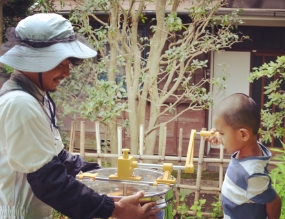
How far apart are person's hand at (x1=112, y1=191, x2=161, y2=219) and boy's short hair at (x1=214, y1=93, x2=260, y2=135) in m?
0.70

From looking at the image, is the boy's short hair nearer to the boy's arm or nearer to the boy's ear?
the boy's ear

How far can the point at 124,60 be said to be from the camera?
236 inches

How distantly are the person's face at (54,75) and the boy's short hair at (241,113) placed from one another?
0.94 metres

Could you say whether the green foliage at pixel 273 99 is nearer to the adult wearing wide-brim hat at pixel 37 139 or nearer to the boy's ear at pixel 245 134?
the boy's ear at pixel 245 134

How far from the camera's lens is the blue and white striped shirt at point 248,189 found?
7.51 feet

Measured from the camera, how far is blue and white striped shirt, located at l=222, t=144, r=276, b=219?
7.51 feet

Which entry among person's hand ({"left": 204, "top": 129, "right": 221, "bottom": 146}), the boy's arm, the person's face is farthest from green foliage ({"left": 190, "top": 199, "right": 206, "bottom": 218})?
the person's face

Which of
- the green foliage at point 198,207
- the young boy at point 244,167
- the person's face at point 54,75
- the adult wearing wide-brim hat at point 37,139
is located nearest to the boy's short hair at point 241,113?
the young boy at point 244,167

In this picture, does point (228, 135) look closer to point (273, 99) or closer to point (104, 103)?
point (273, 99)

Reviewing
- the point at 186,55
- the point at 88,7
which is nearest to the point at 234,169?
the point at 186,55

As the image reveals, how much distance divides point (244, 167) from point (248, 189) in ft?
0.41

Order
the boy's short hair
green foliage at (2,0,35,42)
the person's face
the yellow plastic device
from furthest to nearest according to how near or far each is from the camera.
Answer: green foliage at (2,0,35,42) → the boy's short hair → the yellow plastic device → the person's face

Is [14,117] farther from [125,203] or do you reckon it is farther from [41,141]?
[125,203]

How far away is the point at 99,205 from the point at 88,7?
4338 mm
